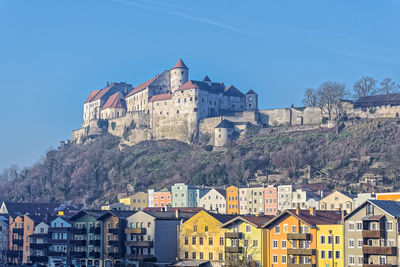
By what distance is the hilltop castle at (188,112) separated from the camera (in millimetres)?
133250

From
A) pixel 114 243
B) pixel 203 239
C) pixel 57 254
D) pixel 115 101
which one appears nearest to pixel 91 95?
pixel 115 101

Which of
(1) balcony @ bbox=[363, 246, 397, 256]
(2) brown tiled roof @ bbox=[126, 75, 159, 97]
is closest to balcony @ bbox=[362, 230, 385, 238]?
(1) balcony @ bbox=[363, 246, 397, 256]

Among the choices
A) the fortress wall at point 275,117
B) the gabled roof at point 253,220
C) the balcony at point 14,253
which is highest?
the fortress wall at point 275,117

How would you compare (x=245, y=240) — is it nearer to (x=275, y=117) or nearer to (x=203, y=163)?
(x=203, y=163)

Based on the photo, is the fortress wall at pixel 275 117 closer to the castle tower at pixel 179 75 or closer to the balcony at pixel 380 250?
the castle tower at pixel 179 75

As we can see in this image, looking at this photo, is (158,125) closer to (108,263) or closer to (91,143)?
(91,143)

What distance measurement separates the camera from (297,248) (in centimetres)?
6494

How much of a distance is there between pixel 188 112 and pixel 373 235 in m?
85.5

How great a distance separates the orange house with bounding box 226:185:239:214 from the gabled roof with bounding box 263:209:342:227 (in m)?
38.9

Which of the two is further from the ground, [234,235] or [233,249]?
[234,235]

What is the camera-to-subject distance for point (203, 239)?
7238 cm

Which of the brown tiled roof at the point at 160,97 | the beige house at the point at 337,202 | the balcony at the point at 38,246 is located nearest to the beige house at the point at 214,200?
the beige house at the point at 337,202

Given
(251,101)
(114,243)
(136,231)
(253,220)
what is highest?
(251,101)

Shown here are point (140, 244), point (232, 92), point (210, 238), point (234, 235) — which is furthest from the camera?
point (232, 92)
